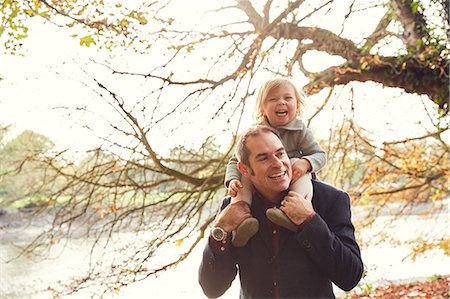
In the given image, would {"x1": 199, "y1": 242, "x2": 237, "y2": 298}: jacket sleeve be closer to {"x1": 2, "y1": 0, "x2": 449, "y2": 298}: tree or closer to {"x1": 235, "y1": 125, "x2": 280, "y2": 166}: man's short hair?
{"x1": 235, "y1": 125, "x2": 280, "y2": 166}: man's short hair

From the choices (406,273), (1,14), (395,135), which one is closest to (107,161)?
(1,14)

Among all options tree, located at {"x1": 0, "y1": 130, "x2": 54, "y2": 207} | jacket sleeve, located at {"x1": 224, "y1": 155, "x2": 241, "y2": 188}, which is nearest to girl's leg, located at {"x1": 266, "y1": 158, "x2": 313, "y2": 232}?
jacket sleeve, located at {"x1": 224, "y1": 155, "x2": 241, "y2": 188}

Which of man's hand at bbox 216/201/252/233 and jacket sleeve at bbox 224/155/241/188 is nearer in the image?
man's hand at bbox 216/201/252/233

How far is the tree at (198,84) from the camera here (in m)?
2.47

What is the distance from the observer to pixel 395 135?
345 cm

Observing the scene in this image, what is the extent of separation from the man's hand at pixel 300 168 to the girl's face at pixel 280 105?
114mm

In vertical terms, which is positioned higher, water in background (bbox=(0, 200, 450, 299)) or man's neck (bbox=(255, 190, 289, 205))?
water in background (bbox=(0, 200, 450, 299))

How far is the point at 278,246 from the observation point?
817 mm

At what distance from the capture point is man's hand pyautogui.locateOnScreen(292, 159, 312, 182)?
923 millimetres

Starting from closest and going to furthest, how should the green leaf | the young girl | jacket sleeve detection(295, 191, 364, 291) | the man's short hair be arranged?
jacket sleeve detection(295, 191, 364, 291) < the man's short hair < the young girl < the green leaf

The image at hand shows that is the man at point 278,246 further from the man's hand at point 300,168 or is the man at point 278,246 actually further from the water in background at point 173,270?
the water in background at point 173,270

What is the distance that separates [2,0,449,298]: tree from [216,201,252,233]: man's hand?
158 centimetres

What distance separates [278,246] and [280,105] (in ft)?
1.08

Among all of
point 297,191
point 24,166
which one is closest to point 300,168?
point 297,191
